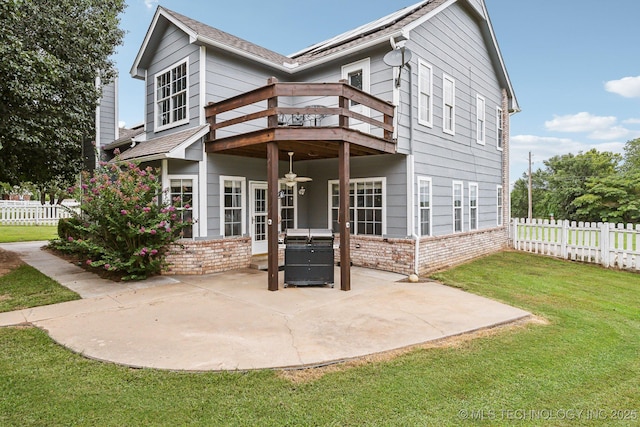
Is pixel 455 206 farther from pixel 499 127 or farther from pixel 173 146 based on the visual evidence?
pixel 173 146

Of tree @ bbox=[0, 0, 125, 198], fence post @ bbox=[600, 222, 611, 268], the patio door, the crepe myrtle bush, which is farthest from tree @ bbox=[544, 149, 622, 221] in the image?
tree @ bbox=[0, 0, 125, 198]

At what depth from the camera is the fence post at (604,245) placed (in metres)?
10.7

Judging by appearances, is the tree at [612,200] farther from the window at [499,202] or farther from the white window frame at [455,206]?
the white window frame at [455,206]

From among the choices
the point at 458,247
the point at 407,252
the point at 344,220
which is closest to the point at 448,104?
the point at 458,247

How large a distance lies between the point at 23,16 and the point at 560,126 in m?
66.3

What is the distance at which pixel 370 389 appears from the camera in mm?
3238

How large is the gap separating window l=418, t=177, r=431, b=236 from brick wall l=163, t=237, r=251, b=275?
4957 mm

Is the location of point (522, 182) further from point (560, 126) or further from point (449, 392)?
point (449, 392)

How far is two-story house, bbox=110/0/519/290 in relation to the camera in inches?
308


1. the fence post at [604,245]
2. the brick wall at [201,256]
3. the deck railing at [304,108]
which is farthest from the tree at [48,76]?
the fence post at [604,245]

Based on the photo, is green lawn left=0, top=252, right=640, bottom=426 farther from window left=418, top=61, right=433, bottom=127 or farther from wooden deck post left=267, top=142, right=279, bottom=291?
window left=418, top=61, right=433, bottom=127

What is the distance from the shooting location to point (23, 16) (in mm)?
8211

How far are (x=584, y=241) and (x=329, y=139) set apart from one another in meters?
9.71

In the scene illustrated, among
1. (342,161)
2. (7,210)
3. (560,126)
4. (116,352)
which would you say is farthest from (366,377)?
(560,126)
